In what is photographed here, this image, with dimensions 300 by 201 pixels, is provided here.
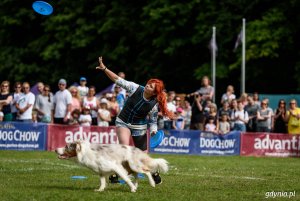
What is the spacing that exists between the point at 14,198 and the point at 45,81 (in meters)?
35.2

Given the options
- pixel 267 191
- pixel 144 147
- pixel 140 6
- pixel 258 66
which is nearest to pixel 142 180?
pixel 144 147

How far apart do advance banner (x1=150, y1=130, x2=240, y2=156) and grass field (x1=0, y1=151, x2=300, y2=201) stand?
15.4ft

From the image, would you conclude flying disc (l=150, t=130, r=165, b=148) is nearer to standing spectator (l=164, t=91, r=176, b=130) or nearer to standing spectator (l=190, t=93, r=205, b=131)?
standing spectator (l=164, t=91, r=176, b=130)

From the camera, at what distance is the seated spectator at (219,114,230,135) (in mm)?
24459

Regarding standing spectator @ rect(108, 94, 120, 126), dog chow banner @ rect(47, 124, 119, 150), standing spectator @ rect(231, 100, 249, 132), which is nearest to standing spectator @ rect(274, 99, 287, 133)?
standing spectator @ rect(231, 100, 249, 132)

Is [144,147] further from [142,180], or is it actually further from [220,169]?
[220,169]

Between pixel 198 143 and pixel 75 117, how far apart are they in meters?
3.99

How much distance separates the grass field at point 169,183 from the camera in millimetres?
11852

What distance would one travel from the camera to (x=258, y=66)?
125 feet

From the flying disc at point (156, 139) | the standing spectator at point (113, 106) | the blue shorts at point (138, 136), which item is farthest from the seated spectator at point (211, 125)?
the blue shorts at point (138, 136)

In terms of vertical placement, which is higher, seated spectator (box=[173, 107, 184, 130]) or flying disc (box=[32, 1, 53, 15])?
flying disc (box=[32, 1, 53, 15])

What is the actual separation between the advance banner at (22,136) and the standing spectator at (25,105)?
11.9 inches

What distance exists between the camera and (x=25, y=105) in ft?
75.3

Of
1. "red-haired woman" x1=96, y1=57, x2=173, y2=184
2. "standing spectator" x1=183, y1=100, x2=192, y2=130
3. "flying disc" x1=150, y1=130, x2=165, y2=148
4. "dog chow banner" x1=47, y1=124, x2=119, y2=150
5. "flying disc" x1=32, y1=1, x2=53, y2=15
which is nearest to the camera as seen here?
"red-haired woman" x1=96, y1=57, x2=173, y2=184
